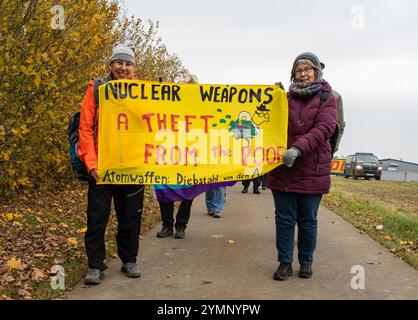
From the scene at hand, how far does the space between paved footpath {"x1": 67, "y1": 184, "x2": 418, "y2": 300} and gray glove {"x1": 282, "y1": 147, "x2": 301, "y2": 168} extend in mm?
1190

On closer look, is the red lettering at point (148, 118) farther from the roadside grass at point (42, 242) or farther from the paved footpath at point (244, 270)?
the roadside grass at point (42, 242)

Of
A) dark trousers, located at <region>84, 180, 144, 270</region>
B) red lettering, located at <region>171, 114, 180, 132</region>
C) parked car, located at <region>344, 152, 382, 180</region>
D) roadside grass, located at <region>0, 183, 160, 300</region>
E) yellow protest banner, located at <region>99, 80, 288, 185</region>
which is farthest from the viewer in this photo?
parked car, located at <region>344, 152, 382, 180</region>

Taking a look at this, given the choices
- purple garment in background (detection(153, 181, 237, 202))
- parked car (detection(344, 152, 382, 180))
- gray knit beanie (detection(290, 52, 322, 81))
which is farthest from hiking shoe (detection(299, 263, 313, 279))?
parked car (detection(344, 152, 382, 180))

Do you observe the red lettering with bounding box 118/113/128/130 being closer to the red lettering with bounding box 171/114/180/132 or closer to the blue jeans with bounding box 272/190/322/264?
the red lettering with bounding box 171/114/180/132

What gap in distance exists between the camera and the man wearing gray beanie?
4965mm

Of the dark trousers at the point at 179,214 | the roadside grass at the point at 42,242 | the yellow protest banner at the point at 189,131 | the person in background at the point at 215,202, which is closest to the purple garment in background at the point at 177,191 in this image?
the dark trousers at the point at 179,214

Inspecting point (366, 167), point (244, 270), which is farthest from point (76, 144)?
point (366, 167)

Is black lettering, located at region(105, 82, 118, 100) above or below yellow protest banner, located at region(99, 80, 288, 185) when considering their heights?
above

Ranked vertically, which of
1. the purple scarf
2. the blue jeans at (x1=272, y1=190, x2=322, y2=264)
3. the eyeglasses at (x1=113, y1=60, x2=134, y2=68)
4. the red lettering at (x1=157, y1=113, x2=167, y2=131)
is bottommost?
the blue jeans at (x1=272, y1=190, x2=322, y2=264)

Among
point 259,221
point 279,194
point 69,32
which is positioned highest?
point 69,32

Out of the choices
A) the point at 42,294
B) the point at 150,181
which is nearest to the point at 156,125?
the point at 150,181

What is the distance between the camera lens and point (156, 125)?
5.44 metres
